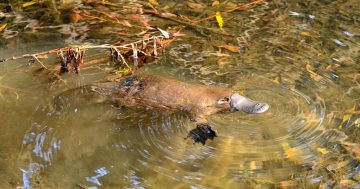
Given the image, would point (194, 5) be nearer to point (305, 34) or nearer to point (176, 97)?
point (305, 34)

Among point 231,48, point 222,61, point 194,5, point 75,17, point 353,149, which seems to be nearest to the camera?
point 353,149

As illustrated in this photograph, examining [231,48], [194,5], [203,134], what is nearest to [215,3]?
[194,5]

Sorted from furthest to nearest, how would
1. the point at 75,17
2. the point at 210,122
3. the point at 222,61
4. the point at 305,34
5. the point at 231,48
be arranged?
the point at 75,17, the point at 305,34, the point at 231,48, the point at 222,61, the point at 210,122

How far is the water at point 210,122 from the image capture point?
258 cm

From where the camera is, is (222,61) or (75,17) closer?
(222,61)

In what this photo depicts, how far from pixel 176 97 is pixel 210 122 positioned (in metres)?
0.25

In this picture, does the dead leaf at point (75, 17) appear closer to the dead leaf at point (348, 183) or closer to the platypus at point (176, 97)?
the platypus at point (176, 97)

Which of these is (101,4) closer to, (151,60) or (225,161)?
(151,60)

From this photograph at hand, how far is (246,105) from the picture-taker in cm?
304

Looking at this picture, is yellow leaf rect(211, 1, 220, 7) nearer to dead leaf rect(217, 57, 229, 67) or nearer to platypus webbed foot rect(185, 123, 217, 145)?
dead leaf rect(217, 57, 229, 67)

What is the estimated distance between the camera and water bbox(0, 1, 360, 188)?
8.48 feet

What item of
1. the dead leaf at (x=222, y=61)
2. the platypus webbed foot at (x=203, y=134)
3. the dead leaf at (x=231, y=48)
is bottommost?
the platypus webbed foot at (x=203, y=134)

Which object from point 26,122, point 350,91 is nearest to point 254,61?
point 350,91

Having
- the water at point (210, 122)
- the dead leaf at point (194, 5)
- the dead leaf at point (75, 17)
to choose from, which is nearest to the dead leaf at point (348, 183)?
the water at point (210, 122)
